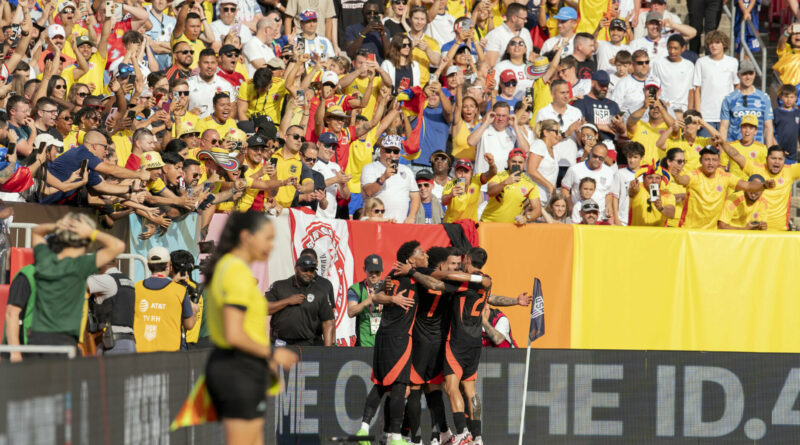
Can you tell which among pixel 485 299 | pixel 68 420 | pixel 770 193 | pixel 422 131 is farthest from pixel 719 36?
pixel 68 420

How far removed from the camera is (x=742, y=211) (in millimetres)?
17391

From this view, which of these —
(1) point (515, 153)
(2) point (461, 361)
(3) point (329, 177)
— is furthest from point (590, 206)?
(2) point (461, 361)

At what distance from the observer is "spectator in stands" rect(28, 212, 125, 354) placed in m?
8.91

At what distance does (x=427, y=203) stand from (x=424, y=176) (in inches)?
21.3

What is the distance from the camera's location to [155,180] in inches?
546

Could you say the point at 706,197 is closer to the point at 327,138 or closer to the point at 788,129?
the point at 788,129

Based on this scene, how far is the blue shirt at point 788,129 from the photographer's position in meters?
19.5

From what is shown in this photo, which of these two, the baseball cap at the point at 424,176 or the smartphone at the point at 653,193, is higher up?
the baseball cap at the point at 424,176

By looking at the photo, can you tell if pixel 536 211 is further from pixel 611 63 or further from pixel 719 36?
pixel 719 36

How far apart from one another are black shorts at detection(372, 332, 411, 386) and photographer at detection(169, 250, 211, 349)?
1.93m

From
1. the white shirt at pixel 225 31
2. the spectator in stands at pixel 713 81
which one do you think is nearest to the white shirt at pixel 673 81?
the spectator in stands at pixel 713 81

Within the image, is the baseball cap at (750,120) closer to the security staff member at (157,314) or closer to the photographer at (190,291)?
the photographer at (190,291)

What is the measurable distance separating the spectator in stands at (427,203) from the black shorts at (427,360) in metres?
3.97

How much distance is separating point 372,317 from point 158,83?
4417mm
